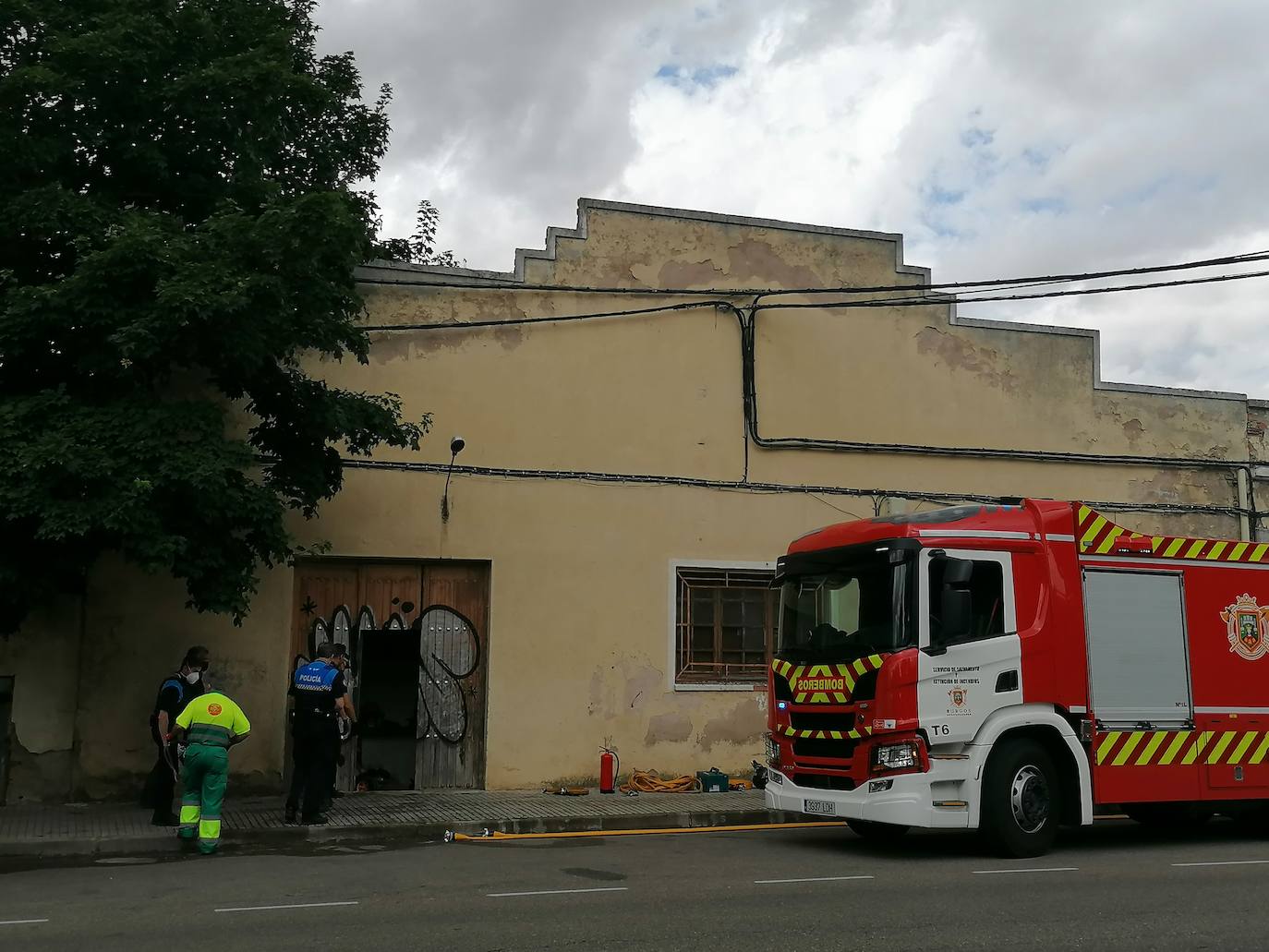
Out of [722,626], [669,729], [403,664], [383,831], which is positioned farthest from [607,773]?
[383,831]

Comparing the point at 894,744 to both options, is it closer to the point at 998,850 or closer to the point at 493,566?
the point at 998,850

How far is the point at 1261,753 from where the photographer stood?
1155cm

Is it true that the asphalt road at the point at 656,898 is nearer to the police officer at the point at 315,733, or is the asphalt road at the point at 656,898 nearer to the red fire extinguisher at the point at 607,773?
the police officer at the point at 315,733

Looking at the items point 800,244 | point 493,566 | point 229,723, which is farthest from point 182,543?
point 800,244

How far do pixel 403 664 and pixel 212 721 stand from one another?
3655 millimetres

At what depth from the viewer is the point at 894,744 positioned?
9.98 metres

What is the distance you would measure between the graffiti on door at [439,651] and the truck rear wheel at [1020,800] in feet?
21.5

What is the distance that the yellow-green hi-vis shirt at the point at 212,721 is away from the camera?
10.8 metres

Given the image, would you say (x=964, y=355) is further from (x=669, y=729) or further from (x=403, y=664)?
(x=403, y=664)

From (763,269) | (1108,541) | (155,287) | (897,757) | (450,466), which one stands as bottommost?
(897,757)

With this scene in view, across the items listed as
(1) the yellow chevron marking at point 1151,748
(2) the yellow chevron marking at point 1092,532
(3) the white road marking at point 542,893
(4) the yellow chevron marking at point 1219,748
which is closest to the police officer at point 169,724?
(3) the white road marking at point 542,893

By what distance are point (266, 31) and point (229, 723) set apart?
21.7ft

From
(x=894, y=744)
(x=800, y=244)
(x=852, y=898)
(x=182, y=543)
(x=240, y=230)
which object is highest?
(x=800, y=244)

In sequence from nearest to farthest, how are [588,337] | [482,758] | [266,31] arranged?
[266,31] → [482,758] → [588,337]
